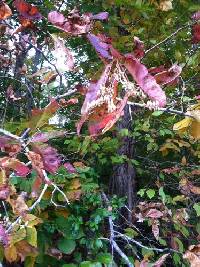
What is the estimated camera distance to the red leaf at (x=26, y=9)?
1.11 m

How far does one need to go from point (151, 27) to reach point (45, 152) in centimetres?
216

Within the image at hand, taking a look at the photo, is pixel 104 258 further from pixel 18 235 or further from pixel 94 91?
pixel 94 91

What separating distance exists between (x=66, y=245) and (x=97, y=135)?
1.64 meters

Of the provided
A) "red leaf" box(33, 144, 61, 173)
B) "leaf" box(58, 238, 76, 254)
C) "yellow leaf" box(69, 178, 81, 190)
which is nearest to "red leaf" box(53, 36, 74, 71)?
"red leaf" box(33, 144, 61, 173)

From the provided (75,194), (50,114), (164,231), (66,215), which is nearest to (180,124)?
(50,114)

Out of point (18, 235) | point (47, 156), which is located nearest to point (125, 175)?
point (18, 235)

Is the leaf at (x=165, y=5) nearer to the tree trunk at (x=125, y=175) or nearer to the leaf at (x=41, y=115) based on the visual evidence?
the leaf at (x=41, y=115)

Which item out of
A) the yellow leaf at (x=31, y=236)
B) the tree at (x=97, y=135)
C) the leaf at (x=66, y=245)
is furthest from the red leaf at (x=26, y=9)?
the leaf at (x=66, y=245)

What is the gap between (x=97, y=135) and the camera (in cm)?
95

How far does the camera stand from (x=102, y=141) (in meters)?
2.88

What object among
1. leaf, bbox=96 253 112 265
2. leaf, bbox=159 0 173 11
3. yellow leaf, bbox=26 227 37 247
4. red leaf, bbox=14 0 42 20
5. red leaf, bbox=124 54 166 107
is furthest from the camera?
leaf, bbox=96 253 112 265

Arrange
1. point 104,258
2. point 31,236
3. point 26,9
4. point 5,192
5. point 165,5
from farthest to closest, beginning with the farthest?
point 104,258
point 31,236
point 165,5
point 5,192
point 26,9

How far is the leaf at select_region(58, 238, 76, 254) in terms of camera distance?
7.73 ft

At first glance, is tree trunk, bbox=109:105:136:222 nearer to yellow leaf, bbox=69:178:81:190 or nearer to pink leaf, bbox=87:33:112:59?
yellow leaf, bbox=69:178:81:190
